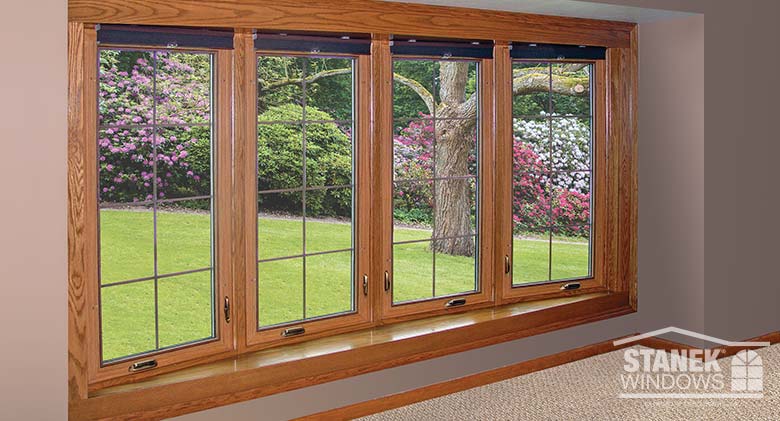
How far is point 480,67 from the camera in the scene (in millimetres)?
5617

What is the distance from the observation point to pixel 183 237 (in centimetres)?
454

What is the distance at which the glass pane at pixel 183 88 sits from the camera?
173 inches

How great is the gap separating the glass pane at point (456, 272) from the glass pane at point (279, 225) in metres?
0.98

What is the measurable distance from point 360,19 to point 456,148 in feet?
3.53

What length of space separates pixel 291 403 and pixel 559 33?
8.99ft

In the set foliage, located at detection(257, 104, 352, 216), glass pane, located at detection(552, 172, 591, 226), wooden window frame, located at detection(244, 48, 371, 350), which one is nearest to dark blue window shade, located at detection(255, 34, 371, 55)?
wooden window frame, located at detection(244, 48, 371, 350)

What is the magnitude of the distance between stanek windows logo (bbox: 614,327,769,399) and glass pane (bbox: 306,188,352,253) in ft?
5.85

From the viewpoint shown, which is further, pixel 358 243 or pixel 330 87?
pixel 358 243

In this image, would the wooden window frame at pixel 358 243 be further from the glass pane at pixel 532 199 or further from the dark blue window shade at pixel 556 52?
the glass pane at pixel 532 199

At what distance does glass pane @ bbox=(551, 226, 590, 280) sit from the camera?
20.1ft

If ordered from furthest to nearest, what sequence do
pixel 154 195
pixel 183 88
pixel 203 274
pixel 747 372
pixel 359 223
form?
pixel 747 372 < pixel 359 223 < pixel 203 274 < pixel 183 88 < pixel 154 195

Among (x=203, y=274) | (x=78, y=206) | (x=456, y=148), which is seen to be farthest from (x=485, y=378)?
(x=78, y=206)

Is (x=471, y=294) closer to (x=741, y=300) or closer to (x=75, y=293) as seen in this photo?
(x=741, y=300)

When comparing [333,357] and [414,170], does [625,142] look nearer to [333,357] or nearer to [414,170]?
[414,170]
